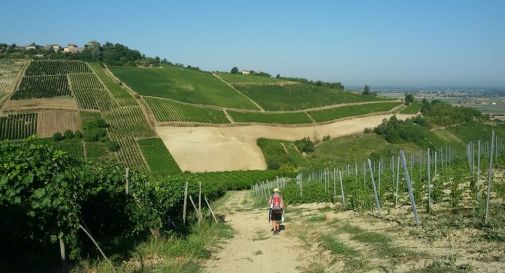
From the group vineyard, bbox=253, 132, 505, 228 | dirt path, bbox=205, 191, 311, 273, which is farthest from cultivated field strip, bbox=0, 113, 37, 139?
dirt path, bbox=205, 191, 311, 273

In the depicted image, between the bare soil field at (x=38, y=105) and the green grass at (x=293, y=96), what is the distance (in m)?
37.3

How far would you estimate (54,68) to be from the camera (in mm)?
106500

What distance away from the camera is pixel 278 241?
14.4 metres

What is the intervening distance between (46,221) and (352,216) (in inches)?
392

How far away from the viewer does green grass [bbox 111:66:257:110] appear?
93875 mm

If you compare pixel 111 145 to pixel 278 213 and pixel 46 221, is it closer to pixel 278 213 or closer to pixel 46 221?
pixel 278 213

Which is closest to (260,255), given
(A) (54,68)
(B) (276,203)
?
(B) (276,203)

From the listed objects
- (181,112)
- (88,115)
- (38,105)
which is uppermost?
(38,105)

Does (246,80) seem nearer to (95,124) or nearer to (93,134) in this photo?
(95,124)

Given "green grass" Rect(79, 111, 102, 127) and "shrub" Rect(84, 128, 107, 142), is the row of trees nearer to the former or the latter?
"green grass" Rect(79, 111, 102, 127)

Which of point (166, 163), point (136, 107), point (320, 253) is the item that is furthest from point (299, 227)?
point (136, 107)

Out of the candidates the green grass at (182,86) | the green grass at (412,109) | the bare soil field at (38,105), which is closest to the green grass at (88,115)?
the bare soil field at (38,105)

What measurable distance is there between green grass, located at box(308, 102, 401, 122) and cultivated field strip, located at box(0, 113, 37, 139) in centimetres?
5049

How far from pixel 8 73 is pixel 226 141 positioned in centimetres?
5423
